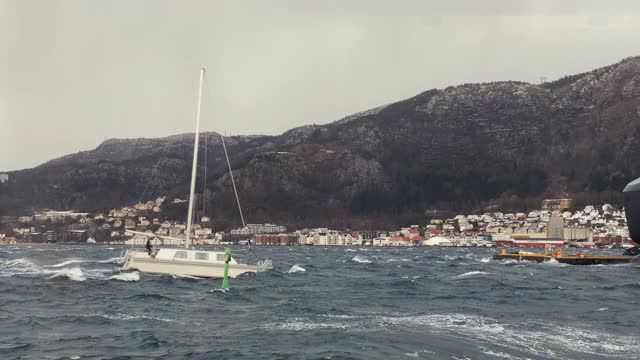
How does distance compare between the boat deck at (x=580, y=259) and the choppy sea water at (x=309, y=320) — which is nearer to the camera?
the choppy sea water at (x=309, y=320)

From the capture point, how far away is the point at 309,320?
113ft

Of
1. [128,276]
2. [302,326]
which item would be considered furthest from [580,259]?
[302,326]

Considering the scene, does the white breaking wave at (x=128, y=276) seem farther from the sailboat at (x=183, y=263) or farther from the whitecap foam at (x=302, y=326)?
Answer: the whitecap foam at (x=302, y=326)

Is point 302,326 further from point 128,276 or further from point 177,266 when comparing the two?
point 177,266

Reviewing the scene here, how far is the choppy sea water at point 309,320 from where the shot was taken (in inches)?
1038

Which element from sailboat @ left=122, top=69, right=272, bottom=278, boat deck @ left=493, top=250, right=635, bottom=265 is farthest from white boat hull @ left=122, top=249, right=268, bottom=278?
boat deck @ left=493, top=250, right=635, bottom=265


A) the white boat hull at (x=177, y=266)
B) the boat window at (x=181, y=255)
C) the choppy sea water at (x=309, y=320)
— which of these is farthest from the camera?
the boat window at (x=181, y=255)

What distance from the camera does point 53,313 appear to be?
36.2 meters

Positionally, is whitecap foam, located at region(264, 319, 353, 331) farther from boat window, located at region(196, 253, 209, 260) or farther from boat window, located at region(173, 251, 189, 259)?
boat window, located at region(173, 251, 189, 259)

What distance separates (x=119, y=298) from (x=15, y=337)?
15216mm

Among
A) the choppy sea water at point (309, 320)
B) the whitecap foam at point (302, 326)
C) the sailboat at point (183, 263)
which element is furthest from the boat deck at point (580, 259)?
the whitecap foam at point (302, 326)

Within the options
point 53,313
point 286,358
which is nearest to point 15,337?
point 53,313

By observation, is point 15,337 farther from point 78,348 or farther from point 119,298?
point 119,298

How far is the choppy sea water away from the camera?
26375 millimetres
